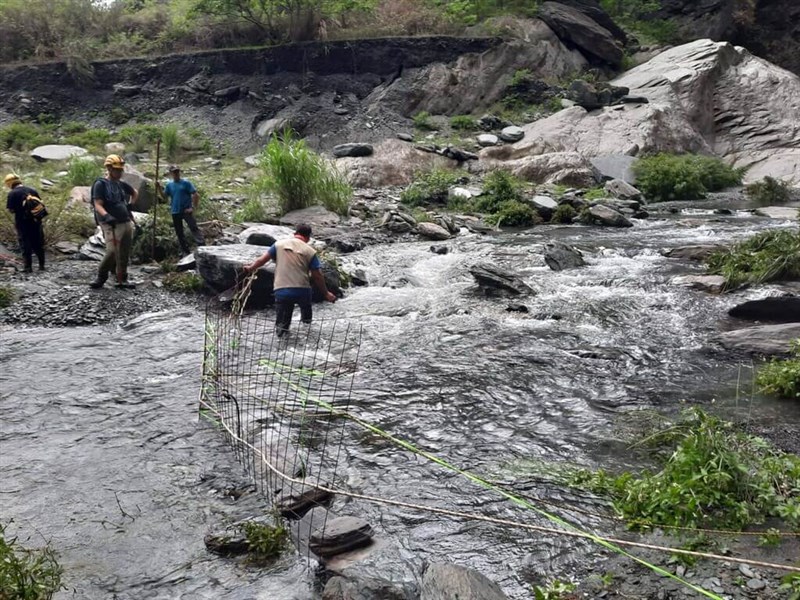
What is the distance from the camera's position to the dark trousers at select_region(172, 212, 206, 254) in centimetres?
1187

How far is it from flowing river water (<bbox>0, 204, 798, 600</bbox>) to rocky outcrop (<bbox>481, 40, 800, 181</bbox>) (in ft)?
41.4

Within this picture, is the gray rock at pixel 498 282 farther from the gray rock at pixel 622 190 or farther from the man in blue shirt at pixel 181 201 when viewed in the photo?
the gray rock at pixel 622 190

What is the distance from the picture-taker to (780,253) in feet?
33.2

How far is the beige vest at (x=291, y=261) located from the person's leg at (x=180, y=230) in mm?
4439

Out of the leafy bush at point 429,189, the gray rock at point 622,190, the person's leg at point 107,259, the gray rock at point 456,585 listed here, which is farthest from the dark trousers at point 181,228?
the gray rock at point 622,190

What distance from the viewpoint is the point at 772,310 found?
827 centimetres

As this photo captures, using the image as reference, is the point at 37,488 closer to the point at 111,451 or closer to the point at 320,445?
the point at 111,451

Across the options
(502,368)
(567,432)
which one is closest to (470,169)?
(502,368)

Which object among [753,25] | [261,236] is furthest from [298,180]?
[753,25]

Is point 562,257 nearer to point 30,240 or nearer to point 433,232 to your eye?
point 433,232

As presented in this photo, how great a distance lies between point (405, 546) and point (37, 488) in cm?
274

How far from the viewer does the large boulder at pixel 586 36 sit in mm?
28516

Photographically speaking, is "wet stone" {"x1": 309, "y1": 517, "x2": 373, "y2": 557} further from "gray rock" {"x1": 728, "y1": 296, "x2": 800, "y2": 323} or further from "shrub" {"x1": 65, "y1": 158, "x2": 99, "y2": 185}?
"shrub" {"x1": 65, "y1": 158, "x2": 99, "y2": 185}

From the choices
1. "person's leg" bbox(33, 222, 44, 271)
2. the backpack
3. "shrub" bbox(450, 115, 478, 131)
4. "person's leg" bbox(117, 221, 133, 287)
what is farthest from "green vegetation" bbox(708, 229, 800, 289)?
"shrub" bbox(450, 115, 478, 131)
